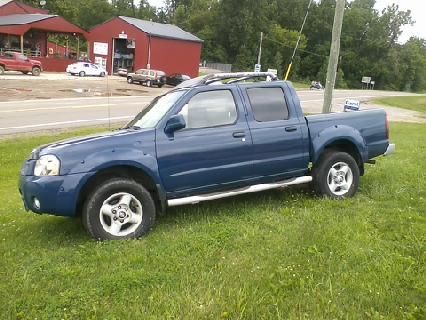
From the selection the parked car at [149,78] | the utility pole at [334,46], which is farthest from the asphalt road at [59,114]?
the parked car at [149,78]

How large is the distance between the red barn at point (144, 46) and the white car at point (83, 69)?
15.3 feet

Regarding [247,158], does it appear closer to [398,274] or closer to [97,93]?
[398,274]

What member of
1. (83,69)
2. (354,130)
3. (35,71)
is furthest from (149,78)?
(354,130)

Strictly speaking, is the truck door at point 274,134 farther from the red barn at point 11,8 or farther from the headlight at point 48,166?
the red barn at point 11,8

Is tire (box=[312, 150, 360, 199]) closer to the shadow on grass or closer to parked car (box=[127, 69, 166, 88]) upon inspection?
the shadow on grass

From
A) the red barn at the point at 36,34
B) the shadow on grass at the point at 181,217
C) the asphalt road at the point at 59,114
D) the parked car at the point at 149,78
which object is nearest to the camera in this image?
the shadow on grass at the point at 181,217

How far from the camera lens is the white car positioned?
167ft

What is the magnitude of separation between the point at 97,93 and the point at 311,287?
107ft

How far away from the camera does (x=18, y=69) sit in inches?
1725

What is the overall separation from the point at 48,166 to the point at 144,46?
52.9 m

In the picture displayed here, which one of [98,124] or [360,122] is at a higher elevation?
[360,122]

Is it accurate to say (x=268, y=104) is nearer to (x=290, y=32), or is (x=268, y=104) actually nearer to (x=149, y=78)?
(x=149, y=78)

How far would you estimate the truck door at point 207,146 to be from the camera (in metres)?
5.53

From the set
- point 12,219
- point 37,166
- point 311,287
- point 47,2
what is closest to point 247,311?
point 311,287
